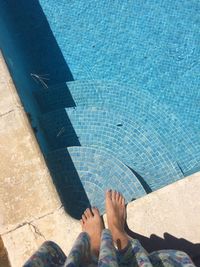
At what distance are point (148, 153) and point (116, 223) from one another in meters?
1.12

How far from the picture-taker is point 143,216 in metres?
4.76

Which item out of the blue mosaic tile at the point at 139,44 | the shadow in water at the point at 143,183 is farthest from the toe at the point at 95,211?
the blue mosaic tile at the point at 139,44

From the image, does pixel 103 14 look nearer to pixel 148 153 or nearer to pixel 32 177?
pixel 148 153

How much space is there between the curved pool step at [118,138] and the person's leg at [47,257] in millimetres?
1595

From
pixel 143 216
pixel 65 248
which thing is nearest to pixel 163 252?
pixel 143 216

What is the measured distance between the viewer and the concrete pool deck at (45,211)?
186 inches

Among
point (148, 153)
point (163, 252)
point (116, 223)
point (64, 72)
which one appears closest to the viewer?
point (163, 252)

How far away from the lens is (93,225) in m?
4.76

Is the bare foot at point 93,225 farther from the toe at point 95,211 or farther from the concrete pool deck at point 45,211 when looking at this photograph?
the concrete pool deck at point 45,211

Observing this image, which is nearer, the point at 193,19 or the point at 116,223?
the point at 116,223

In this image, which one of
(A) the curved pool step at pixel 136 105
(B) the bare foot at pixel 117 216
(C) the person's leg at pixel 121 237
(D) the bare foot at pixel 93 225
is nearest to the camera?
(C) the person's leg at pixel 121 237

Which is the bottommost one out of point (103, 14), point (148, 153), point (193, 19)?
point (148, 153)

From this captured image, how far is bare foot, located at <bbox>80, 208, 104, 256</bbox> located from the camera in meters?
4.67

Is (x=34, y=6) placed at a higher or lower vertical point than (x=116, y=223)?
higher
